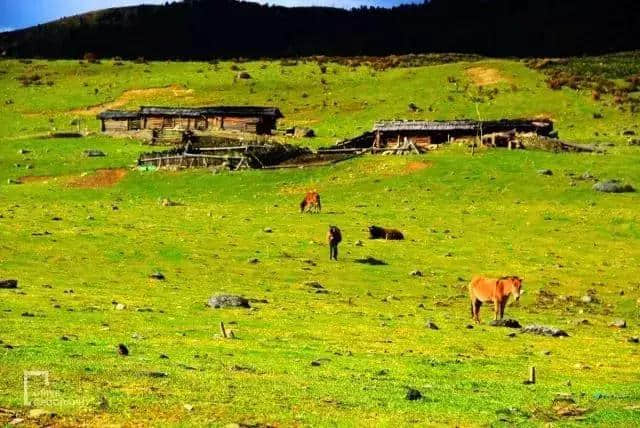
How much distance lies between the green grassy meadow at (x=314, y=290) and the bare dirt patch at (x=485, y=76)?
22.3 meters

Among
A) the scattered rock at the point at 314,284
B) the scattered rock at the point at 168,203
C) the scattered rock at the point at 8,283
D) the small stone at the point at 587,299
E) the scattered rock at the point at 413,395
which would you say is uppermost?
the scattered rock at the point at 413,395

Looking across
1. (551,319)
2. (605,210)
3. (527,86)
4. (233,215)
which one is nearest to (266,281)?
(551,319)

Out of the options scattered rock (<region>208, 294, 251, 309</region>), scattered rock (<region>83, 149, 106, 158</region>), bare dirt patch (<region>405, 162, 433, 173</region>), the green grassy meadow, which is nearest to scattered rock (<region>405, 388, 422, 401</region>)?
the green grassy meadow

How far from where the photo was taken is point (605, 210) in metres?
57.3

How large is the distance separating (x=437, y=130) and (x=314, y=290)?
5396cm

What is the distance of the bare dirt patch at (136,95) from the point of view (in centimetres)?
11738

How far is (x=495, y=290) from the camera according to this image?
31.0m

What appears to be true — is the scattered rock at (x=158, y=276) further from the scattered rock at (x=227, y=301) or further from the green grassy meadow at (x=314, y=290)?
the scattered rock at (x=227, y=301)

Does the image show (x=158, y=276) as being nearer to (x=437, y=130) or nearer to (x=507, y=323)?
(x=507, y=323)

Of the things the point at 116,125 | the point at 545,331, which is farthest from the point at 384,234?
the point at 116,125

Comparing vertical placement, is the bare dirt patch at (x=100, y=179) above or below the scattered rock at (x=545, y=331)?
below

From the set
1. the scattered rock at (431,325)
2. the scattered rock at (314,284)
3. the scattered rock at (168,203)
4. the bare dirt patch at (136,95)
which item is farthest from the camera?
the bare dirt patch at (136,95)

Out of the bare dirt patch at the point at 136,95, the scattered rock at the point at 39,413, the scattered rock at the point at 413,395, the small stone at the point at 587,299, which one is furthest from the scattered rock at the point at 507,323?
the bare dirt patch at the point at 136,95

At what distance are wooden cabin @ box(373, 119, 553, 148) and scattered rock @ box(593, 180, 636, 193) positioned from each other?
25613mm
